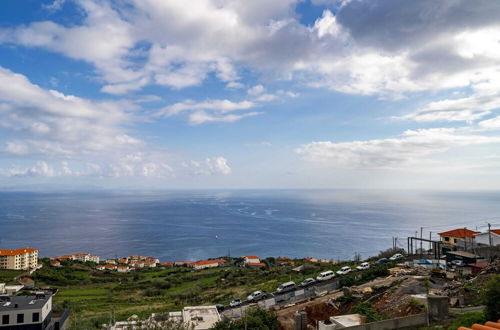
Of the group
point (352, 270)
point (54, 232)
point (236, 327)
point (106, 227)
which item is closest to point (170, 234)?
point (106, 227)

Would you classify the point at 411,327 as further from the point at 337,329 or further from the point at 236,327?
the point at 236,327

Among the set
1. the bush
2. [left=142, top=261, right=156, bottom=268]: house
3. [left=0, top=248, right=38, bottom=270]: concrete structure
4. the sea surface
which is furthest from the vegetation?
[left=0, top=248, right=38, bottom=270]: concrete structure

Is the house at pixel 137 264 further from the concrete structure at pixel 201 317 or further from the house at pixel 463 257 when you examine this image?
the house at pixel 463 257

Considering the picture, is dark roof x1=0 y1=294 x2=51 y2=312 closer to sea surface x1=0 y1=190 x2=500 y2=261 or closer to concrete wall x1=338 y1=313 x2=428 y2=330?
concrete wall x1=338 y1=313 x2=428 y2=330

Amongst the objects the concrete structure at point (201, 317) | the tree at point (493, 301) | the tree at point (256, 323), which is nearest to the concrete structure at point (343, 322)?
the tree at point (256, 323)

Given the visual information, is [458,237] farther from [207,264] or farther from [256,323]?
[207,264]

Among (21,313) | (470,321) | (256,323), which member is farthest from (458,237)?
(21,313)
